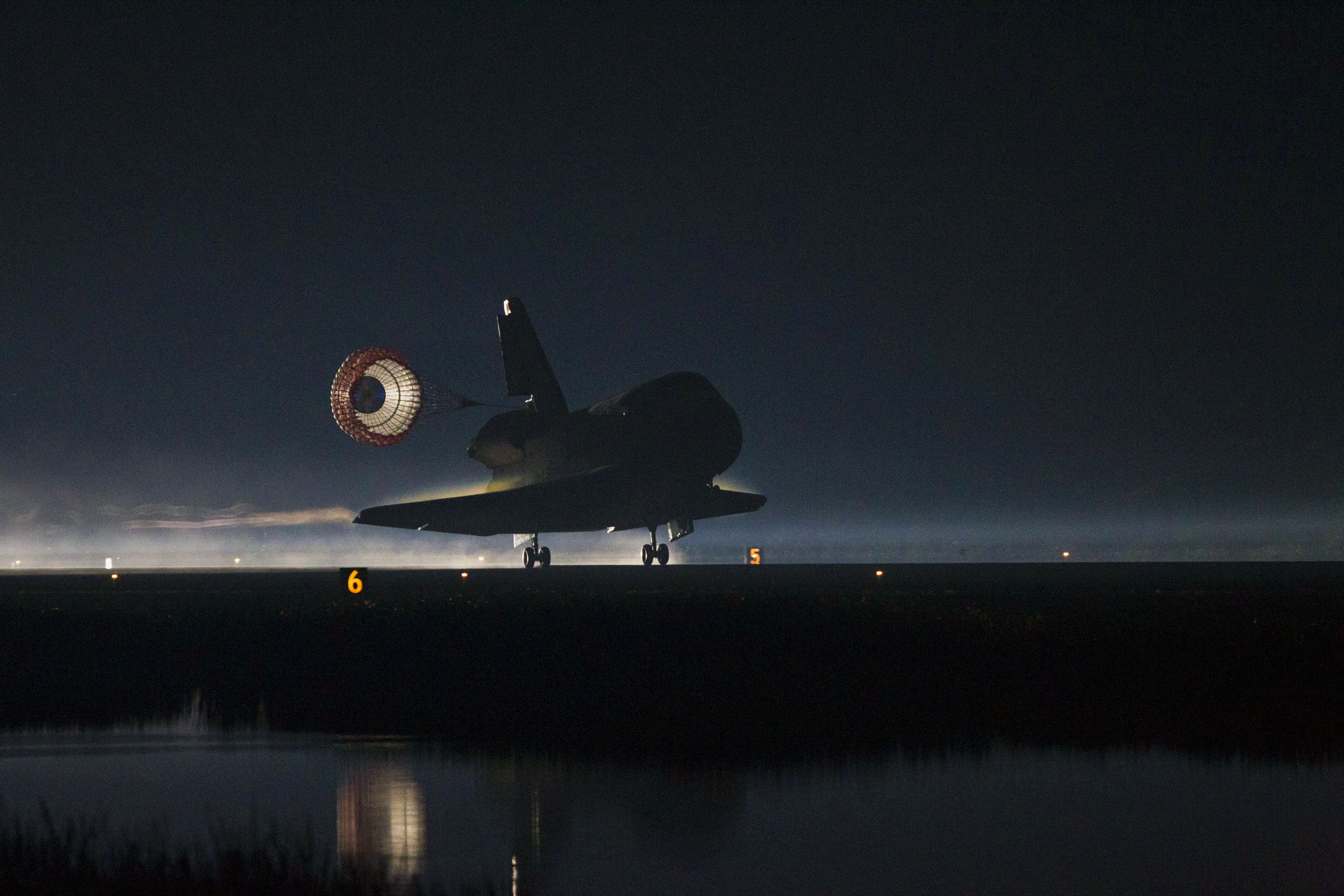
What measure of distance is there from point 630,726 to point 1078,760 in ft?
19.8

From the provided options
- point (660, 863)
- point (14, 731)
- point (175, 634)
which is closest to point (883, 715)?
point (660, 863)

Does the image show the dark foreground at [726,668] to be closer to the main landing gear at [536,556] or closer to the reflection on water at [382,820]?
the reflection on water at [382,820]

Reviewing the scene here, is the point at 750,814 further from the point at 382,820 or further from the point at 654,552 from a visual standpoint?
the point at 654,552

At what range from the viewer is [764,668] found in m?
22.1

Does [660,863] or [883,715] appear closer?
[660,863]

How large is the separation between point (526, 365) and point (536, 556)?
1325 centimetres

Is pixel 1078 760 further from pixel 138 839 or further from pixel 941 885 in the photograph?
pixel 138 839

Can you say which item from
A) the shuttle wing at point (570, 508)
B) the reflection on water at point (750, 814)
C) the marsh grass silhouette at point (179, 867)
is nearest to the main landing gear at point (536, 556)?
the shuttle wing at point (570, 508)

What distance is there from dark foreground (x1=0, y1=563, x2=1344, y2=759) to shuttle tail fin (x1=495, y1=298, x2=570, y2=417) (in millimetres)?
34031

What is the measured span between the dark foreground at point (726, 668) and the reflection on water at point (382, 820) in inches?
90.1

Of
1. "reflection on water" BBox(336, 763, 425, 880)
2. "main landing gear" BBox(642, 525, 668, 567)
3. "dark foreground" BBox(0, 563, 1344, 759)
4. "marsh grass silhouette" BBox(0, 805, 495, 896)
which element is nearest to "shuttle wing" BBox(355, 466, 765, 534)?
"main landing gear" BBox(642, 525, 668, 567)

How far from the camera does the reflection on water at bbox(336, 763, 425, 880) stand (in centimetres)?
991

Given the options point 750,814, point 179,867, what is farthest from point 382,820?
point 750,814

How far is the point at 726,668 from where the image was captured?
73.2 ft
